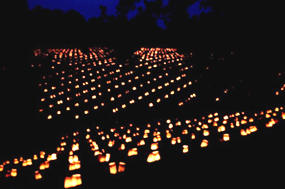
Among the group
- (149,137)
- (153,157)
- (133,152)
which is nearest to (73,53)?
(149,137)

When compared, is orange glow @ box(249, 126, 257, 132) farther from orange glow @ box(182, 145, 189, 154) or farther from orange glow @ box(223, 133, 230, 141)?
orange glow @ box(182, 145, 189, 154)

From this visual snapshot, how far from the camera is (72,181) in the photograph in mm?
2523

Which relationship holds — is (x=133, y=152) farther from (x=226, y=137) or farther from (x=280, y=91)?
(x=280, y=91)

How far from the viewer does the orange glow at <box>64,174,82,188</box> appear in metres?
2.50

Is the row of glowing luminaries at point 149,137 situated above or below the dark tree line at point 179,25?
below

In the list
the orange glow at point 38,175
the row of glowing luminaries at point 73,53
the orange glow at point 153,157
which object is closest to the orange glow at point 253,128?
the orange glow at point 153,157

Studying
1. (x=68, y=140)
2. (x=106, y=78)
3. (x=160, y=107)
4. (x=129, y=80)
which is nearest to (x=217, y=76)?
Result: (x=160, y=107)

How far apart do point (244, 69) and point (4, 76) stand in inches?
198

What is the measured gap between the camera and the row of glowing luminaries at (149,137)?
299 centimetres

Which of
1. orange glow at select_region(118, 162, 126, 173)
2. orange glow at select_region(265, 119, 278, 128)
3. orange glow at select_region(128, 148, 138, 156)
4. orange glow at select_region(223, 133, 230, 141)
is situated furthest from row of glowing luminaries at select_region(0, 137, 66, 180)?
orange glow at select_region(265, 119, 278, 128)

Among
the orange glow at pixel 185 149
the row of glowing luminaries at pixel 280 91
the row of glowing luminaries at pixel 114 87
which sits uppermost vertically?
the row of glowing luminaries at pixel 114 87

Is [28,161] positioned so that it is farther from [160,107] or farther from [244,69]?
[244,69]

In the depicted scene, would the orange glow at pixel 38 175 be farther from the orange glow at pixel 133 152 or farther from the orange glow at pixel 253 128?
the orange glow at pixel 253 128

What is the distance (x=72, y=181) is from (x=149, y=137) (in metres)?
1.69
